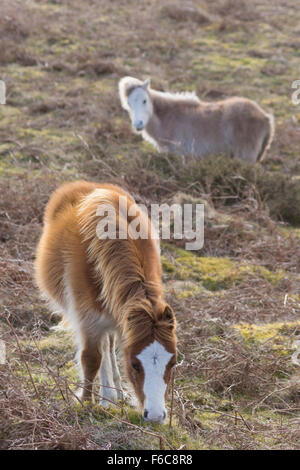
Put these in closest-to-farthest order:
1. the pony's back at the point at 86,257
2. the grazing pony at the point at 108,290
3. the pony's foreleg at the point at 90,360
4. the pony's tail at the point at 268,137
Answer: the grazing pony at the point at 108,290
the pony's back at the point at 86,257
the pony's foreleg at the point at 90,360
the pony's tail at the point at 268,137

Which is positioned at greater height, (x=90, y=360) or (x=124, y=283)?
(x=124, y=283)

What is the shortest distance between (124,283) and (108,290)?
159 mm

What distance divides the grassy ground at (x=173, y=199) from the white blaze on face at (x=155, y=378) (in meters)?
0.26

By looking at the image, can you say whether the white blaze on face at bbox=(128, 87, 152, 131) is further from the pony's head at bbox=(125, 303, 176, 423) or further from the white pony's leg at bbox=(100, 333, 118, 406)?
the pony's head at bbox=(125, 303, 176, 423)

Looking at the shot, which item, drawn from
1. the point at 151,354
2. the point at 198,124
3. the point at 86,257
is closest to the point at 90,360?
the point at 86,257

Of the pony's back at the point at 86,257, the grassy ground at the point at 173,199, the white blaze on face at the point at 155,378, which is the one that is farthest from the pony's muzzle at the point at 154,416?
the pony's back at the point at 86,257

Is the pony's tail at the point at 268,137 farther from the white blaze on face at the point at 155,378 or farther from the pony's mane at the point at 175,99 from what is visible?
the white blaze on face at the point at 155,378

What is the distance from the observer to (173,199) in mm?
7340

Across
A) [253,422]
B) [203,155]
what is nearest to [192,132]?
[203,155]

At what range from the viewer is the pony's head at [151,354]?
9.70 ft

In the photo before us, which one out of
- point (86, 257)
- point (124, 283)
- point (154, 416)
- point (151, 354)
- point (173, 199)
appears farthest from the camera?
point (173, 199)

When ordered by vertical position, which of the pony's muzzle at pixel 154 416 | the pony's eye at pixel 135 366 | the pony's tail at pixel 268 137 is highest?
the pony's eye at pixel 135 366

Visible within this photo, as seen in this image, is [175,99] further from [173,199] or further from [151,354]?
[151,354]

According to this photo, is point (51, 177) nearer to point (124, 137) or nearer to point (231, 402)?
point (124, 137)
